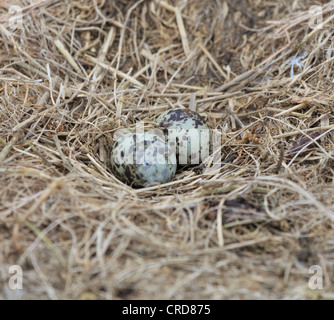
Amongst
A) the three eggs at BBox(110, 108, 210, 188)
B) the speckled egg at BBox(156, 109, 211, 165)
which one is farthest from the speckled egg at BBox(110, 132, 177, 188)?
the speckled egg at BBox(156, 109, 211, 165)

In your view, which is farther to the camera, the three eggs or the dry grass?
the three eggs

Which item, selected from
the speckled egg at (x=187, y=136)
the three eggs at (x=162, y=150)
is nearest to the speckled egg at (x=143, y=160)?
the three eggs at (x=162, y=150)

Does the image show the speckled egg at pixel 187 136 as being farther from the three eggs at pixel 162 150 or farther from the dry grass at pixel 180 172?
the dry grass at pixel 180 172

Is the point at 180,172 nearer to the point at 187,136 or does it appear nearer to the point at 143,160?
the point at 187,136

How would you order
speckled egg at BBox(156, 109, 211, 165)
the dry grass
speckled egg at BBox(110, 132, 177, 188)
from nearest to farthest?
1. the dry grass
2. speckled egg at BBox(110, 132, 177, 188)
3. speckled egg at BBox(156, 109, 211, 165)

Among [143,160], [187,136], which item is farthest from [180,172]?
[143,160]

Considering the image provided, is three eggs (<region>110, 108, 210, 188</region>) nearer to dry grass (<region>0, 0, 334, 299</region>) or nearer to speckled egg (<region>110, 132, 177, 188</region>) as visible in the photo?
speckled egg (<region>110, 132, 177, 188</region>)
